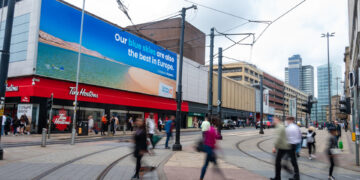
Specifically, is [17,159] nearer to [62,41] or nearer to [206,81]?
[62,41]

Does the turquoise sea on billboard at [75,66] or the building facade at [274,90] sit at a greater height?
the building facade at [274,90]

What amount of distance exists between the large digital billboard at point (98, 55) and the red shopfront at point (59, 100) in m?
0.79

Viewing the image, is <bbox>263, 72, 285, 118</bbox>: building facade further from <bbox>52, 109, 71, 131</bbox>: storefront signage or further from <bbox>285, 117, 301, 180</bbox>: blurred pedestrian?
<bbox>285, 117, 301, 180</bbox>: blurred pedestrian

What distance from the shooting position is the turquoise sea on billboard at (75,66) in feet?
79.2

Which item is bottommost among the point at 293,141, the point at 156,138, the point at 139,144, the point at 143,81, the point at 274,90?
the point at 156,138

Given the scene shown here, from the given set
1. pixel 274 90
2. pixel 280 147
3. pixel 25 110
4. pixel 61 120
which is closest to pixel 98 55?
pixel 61 120

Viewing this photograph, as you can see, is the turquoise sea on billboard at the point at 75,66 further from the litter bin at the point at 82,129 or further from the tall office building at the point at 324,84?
the tall office building at the point at 324,84

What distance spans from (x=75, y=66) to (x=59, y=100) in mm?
3515

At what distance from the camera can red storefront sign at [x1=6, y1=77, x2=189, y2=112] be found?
23.8 meters

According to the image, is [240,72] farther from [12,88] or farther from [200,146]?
[200,146]

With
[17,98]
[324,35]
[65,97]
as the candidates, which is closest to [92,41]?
[65,97]

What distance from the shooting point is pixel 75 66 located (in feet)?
87.4

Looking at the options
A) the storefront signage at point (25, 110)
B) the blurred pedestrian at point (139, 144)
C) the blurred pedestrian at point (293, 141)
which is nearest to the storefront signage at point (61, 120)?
the storefront signage at point (25, 110)

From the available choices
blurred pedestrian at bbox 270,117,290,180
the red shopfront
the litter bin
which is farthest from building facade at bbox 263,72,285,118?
blurred pedestrian at bbox 270,117,290,180
